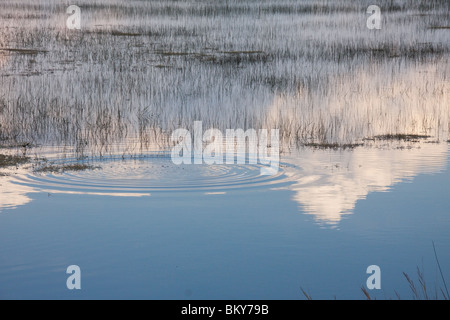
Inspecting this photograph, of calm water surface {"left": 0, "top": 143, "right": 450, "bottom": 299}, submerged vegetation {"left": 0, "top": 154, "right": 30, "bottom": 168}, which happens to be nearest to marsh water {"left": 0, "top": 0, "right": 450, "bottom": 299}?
calm water surface {"left": 0, "top": 143, "right": 450, "bottom": 299}

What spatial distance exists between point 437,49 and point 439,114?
969cm

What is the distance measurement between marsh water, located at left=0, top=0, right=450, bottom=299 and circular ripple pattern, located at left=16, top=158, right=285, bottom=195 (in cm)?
3

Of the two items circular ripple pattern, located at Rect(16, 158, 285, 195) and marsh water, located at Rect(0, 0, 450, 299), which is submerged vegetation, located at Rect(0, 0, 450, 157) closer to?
marsh water, located at Rect(0, 0, 450, 299)

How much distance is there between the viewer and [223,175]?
828 cm

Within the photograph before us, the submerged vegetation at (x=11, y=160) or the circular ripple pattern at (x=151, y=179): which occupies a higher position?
the submerged vegetation at (x=11, y=160)

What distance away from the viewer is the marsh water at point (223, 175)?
5250 millimetres

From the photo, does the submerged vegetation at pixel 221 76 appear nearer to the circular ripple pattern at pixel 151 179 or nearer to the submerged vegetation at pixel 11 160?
the submerged vegetation at pixel 11 160

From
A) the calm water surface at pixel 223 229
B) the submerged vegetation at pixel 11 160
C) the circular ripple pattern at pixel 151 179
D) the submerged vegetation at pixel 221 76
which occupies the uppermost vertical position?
the submerged vegetation at pixel 221 76

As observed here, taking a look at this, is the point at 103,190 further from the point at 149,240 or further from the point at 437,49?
the point at 437,49

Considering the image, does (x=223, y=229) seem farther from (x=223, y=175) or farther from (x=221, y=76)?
(x=221, y=76)

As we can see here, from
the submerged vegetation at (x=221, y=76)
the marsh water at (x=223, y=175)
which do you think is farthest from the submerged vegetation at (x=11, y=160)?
the submerged vegetation at (x=221, y=76)

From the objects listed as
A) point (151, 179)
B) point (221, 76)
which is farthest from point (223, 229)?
point (221, 76)

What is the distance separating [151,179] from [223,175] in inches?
31.3

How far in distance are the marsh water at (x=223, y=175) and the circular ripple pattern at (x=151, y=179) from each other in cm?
3
